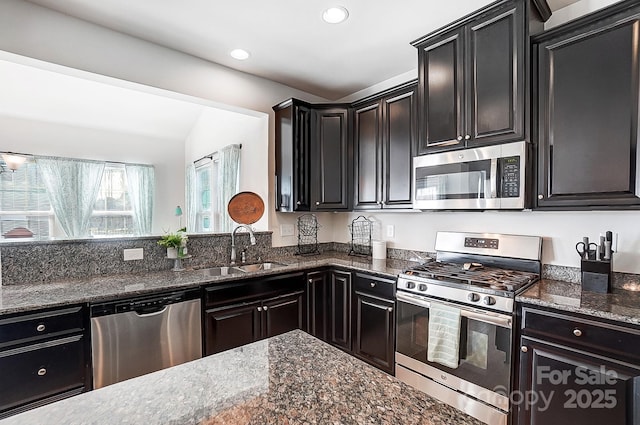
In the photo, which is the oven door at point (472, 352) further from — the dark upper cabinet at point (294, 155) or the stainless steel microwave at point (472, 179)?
the dark upper cabinet at point (294, 155)

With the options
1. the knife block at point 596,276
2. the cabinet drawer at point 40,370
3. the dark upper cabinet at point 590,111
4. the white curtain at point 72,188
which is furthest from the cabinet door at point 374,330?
the white curtain at point 72,188

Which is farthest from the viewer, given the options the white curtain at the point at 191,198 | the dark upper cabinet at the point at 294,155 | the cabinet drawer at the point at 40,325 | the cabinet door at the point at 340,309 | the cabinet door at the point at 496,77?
the white curtain at the point at 191,198

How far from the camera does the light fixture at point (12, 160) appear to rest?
12.3 ft

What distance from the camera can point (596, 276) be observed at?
1.78 meters

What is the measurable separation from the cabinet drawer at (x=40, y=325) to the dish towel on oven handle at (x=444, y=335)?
212 centimetres

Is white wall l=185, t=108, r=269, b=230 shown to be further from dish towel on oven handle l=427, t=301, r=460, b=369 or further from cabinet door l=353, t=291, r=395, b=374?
dish towel on oven handle l=427, t=301, r=460, b=369

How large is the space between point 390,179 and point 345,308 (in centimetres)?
122

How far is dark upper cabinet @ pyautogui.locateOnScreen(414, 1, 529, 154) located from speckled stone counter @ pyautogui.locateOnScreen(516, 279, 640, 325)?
3.09 feet

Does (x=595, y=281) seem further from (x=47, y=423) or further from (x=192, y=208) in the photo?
(x=192, y=208)

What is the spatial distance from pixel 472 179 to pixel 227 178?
299cm

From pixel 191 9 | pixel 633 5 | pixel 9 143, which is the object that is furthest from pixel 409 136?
pixel 9 143

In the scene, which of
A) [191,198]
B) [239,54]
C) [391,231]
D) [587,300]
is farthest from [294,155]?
[191,198]

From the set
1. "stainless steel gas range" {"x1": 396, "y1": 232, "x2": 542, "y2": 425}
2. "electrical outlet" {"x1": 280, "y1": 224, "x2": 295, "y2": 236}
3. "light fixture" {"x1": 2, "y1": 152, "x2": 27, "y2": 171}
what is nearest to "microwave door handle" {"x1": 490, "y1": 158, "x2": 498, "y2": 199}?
"stainless steel gas range" {"x1": 396, "y1": 232, "x2": 542, "y2": 425}

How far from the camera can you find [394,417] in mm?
680
